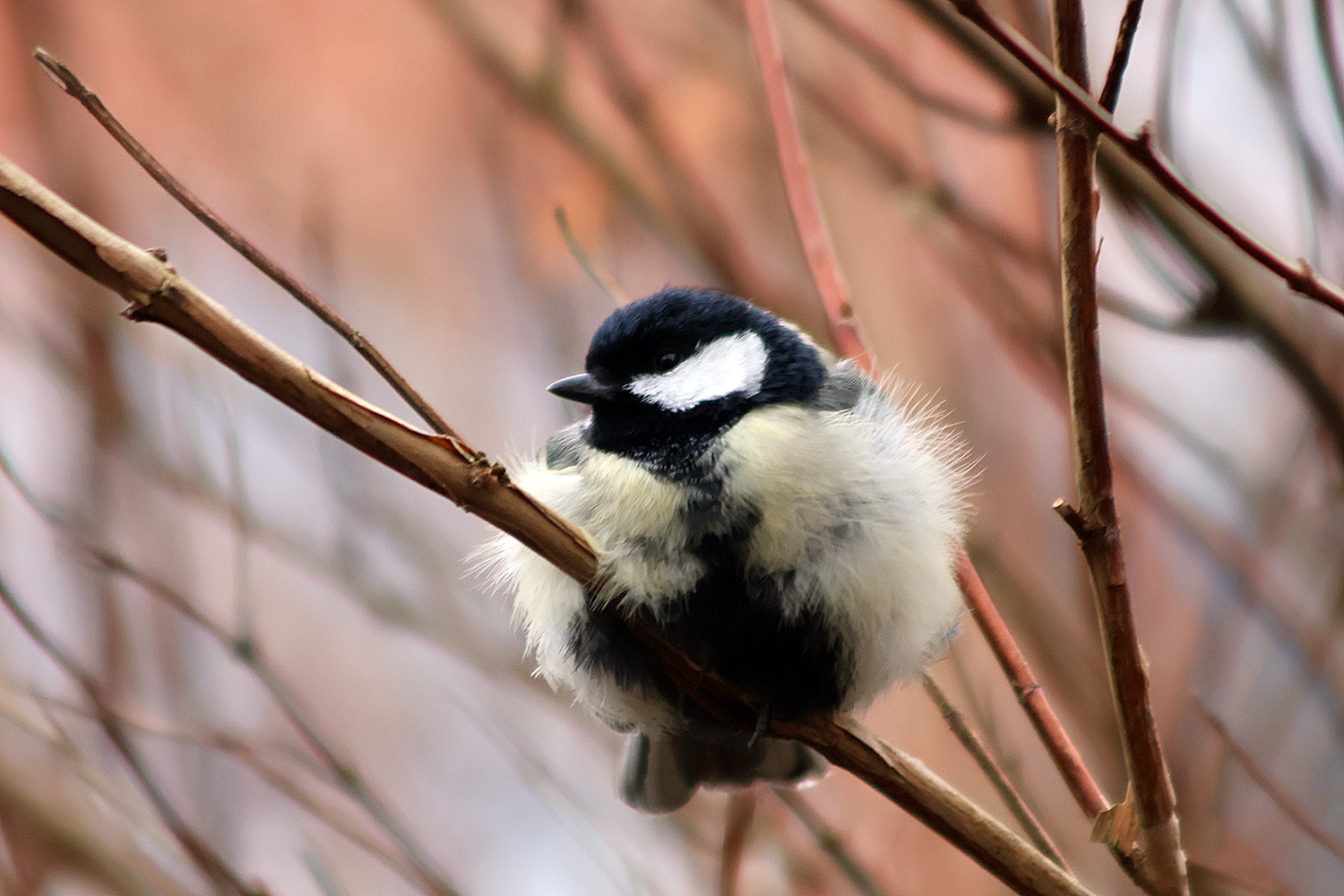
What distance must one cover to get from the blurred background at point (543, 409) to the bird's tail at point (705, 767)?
0.46 ft

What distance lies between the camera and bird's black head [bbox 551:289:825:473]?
1.53 m

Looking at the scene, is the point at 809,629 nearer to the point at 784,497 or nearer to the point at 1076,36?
the point at 784,497

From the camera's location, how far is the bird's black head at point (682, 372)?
1.53 meters

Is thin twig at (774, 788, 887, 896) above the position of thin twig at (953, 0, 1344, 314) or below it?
below

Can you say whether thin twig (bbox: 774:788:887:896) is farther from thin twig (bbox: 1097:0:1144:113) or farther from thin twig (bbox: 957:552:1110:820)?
thin twig (bbox: 1097:0:1144:113)

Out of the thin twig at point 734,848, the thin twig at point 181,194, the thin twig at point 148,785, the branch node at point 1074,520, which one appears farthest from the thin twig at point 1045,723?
the thin twig at point 148,785

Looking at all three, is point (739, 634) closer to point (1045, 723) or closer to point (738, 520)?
point (738, 520)

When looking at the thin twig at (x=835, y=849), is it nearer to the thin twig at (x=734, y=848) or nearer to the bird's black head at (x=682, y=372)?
the thin twig at (x=734, y=848)

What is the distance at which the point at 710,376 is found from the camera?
163 cm

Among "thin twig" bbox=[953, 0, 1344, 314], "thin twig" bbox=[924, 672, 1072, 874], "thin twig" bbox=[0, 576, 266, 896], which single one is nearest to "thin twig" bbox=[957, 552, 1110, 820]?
"thin twig" bbox=[924, 672, 1072, 874]

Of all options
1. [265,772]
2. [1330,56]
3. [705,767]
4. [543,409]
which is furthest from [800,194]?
[543,409]

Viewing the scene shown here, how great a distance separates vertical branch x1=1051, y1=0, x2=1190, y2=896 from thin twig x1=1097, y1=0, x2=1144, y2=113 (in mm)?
26

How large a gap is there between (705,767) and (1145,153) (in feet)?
4.19

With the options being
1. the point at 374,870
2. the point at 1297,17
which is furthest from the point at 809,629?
the point at 374,870
